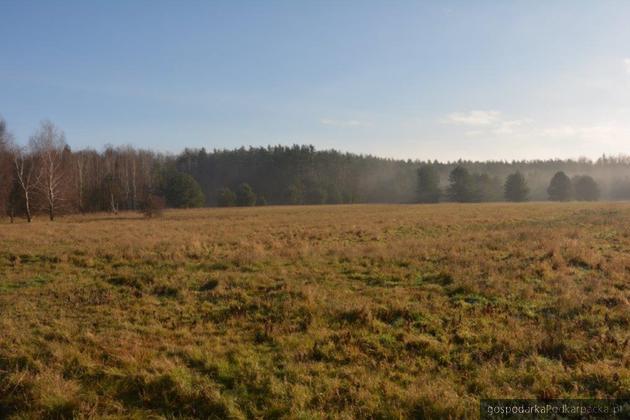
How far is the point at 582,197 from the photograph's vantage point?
3280 inches

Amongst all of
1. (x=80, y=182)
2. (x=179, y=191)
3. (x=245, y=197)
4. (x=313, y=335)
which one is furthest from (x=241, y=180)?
(x=313, y=335)

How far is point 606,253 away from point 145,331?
1497 cm

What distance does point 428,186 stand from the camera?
8962 centimetres

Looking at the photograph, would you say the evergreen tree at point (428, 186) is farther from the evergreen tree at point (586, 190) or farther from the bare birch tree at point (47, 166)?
the bare birch tree at point (47, 166)

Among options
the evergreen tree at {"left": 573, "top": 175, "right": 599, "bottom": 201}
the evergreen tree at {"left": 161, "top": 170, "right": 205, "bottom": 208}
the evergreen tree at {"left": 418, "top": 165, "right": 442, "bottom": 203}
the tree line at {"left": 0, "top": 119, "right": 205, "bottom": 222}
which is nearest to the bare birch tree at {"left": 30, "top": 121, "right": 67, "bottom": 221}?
the tree line at {"left": 0, "top": 119, "right": 205, "bottom": 222}

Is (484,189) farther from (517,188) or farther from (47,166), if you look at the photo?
(47,166)

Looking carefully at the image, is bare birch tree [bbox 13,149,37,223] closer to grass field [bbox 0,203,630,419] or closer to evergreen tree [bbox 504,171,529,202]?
grass field [bbox 0,203,630,419]

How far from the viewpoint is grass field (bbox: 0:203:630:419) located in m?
4.76

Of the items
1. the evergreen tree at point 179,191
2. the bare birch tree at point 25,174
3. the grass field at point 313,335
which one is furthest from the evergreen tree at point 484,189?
the bare birch tree at point 25,174

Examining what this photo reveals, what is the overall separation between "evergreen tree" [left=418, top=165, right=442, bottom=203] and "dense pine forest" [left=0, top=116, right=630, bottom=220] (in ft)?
0.79

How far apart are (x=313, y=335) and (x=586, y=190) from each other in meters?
97.9

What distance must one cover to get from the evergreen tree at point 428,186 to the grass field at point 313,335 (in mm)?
78344

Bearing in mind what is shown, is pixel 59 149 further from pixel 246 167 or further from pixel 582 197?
pixel 582 197

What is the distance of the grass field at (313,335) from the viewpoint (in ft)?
15.6
